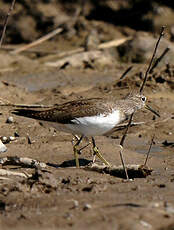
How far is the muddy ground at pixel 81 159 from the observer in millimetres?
5219

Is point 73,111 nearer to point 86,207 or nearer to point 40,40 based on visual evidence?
point 86,207

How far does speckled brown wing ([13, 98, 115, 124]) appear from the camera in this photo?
7980 millimetres

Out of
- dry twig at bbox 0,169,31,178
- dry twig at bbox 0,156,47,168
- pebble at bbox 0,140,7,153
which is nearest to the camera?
dry twig at bbox 0,169,31,178

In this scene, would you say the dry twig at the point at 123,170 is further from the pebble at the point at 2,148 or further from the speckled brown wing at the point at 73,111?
→ the pebble at the point at 2,148

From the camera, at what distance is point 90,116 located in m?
7.94

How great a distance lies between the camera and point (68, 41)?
19.6 metres

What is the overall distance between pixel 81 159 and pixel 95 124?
0.88 m

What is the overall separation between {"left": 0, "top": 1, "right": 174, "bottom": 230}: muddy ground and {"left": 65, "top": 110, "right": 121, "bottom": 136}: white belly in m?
0.52

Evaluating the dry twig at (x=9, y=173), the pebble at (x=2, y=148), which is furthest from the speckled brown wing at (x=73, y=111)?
the dry twig at (x=9, y=173)

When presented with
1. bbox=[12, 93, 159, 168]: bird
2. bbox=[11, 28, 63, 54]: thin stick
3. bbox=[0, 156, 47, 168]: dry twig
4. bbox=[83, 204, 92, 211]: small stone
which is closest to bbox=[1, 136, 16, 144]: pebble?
bbox=[12, 93, 159, 168]: bird

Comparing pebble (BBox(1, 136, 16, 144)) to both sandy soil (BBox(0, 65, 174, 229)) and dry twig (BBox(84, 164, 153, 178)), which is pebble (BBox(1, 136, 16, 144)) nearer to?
sandy soil (BBox(0, 65, 174, 229))

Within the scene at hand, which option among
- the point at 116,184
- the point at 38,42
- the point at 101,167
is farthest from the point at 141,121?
the point at 38,42

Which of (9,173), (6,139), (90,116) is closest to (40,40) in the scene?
(6,139)

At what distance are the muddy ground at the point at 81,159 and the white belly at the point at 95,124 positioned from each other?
0.52m
